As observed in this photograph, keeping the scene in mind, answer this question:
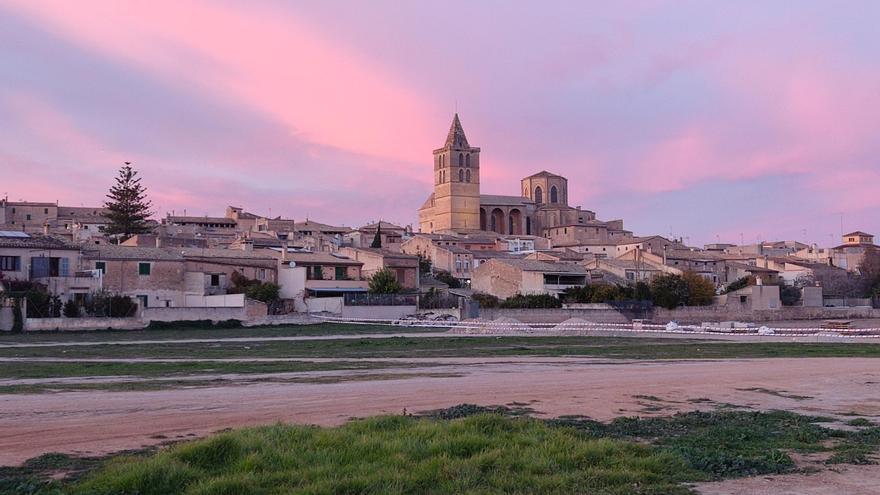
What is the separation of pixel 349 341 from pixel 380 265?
37382 millimetres

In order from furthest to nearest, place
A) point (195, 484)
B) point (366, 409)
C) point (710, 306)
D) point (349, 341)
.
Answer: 1. point (710, 306)
2. point (349, 341)
3. point (366, 409)
4. point (195, 484)

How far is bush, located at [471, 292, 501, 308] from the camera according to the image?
71.5m

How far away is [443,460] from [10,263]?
55.4m

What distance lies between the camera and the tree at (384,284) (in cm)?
7331

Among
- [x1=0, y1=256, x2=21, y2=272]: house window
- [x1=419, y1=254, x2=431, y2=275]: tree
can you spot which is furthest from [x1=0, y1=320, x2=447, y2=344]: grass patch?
[x1=419, y1=254, x2=431, y2=275]: tree

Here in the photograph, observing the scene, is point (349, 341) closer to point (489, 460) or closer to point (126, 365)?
point (126, 365)

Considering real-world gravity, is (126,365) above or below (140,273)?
below

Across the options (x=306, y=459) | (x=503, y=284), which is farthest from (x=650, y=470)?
(x=503, y=284)

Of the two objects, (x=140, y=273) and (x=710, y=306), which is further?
(x=710, y=306)

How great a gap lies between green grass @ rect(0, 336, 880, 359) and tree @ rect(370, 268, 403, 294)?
2692cm

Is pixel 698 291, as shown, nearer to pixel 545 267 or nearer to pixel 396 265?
pixel 545 267

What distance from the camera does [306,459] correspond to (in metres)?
10.8

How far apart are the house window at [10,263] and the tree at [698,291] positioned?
178 feet

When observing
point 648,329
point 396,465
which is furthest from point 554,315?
point 396,465
